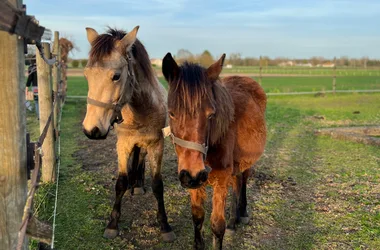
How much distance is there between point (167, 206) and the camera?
14.5ft

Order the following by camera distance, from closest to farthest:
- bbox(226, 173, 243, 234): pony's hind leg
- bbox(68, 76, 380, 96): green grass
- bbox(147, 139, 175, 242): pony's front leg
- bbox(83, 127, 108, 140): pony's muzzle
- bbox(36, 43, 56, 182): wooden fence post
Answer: bbox(83, 127, 108, 140): pony's muzzle, bbox(147, 139, 175, 242): pony's front leg, bbox(226, 173, 243, 234): pony's hind leg, bbox(36, 43, 56, 182): wooden fence post, bbox(68, 76, 380, 96): green grass

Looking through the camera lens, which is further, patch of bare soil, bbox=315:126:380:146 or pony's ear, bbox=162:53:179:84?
patch of bare soil, bbox=315:126:380:146

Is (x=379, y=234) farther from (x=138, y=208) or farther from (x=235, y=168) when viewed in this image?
(x=138, y=208)

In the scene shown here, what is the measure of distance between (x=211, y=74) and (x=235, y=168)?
3.86 ft

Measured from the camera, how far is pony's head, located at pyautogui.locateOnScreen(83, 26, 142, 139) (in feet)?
9.13

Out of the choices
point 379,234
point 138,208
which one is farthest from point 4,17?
point 379,234

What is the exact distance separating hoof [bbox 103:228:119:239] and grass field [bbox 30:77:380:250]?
0.06m

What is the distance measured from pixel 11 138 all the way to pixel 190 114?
1.16m

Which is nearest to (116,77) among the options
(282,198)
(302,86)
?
(282,198)

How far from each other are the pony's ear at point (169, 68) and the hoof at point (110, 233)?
77.0 inches

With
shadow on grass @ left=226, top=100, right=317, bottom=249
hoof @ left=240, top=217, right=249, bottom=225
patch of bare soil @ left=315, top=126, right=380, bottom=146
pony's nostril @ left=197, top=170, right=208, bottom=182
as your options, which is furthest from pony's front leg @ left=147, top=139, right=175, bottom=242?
patch of bare soil @ left=315, top=126, right=380, bottom=146

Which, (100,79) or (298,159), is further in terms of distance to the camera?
(298,159)

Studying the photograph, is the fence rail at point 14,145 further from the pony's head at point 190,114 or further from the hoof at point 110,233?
the hoof at point 110,233

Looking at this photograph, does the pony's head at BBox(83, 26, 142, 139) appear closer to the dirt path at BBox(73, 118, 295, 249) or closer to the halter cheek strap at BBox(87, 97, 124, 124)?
the halter cheek strap at BBox(87, 97, 124, 124)
